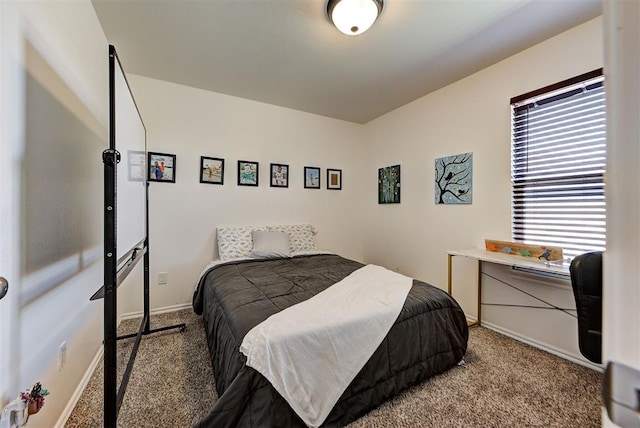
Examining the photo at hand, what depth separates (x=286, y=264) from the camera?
8.91 ft

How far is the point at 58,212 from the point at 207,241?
5.80ft

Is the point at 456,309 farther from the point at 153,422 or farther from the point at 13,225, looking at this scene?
the point at 13,225

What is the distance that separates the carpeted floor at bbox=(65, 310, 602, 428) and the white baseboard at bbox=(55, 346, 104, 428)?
3 cm

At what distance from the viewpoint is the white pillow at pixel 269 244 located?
2.94m

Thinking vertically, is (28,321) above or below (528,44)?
below

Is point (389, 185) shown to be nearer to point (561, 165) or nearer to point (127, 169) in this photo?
point (561, 165)

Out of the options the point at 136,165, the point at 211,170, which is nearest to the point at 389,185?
the point at 211,170

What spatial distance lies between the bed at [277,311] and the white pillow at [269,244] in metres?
0.48

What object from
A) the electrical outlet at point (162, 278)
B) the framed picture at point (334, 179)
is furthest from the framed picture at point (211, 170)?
the framed picture at point (334, 179)

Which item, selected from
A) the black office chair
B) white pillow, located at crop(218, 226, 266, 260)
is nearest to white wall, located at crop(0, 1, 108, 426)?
white pillow, located at crop(218, 226, 266, 260)

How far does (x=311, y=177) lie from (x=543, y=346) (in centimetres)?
299

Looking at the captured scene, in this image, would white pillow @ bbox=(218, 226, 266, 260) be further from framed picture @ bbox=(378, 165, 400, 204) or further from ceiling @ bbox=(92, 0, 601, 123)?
framed picture @ bbox=(378, 165, 400, 204)

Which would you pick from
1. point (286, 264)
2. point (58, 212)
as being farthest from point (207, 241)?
point (58, 212)

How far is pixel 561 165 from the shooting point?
2.11 meters
